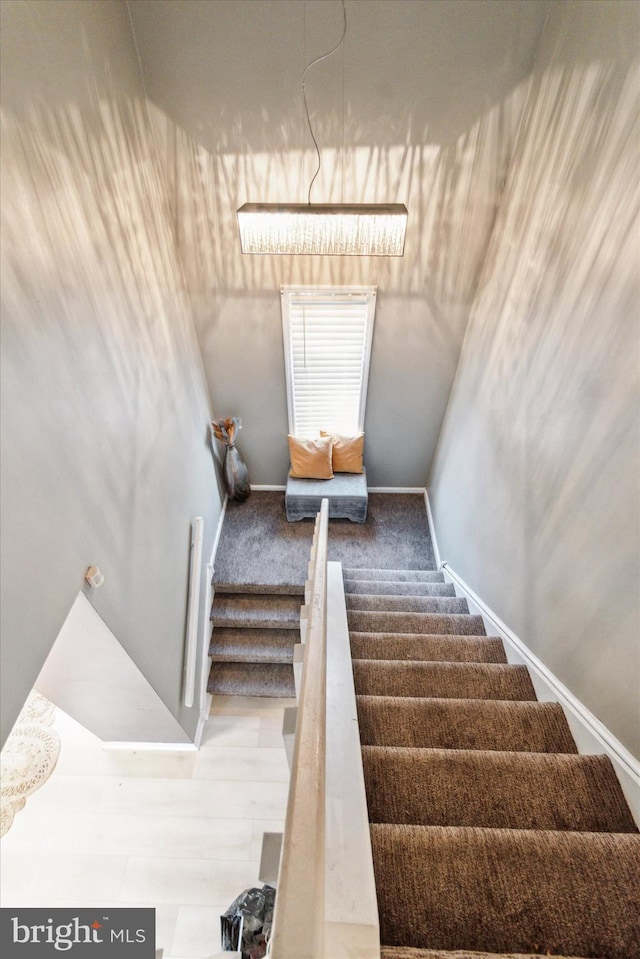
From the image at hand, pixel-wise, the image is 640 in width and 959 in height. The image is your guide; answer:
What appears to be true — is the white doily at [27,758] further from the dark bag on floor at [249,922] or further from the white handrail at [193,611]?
the dark bag on floor at [249,922]

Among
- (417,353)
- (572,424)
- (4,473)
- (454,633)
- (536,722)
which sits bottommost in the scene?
(536,722)

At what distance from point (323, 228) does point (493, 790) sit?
238 centimetres

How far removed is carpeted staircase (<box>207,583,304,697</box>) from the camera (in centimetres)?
337

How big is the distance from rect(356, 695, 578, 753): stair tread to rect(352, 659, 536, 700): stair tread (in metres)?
0.16

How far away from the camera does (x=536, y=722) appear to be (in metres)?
1.62

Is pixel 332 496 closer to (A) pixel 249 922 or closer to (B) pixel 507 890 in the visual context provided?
(A) pixel 249 922

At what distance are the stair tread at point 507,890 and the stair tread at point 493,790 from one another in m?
0.16

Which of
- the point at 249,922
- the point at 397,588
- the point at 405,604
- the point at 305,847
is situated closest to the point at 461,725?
the point at 305,847

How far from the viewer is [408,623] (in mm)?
2391

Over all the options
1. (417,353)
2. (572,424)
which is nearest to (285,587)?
(417,353)

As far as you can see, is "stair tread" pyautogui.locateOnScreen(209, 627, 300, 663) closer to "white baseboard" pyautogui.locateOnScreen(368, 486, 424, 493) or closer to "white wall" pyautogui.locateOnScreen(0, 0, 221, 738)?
"white wall" pyautogui.locateOnScreen(0, 0, 221, 738)

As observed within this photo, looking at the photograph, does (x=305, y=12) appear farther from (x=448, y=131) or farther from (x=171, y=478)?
(x=171, y=478)

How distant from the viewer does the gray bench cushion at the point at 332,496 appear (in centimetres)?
398

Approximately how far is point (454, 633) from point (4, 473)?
7.19 ft
